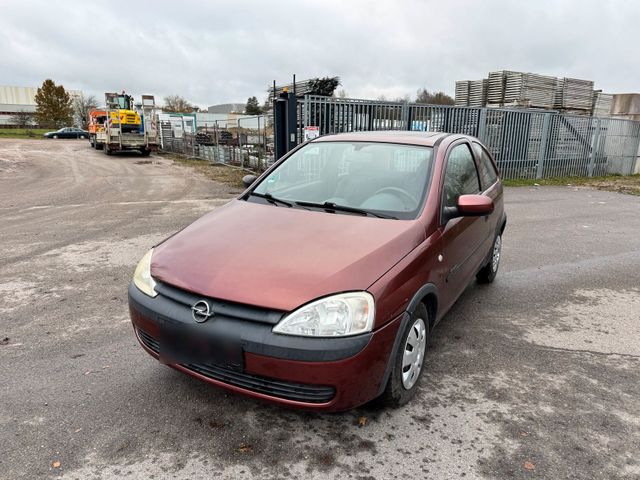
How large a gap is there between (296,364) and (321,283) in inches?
16.6

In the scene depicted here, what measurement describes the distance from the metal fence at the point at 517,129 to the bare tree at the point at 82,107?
71788mm

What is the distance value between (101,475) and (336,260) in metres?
1.60

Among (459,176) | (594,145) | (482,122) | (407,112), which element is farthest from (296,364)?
(594,145)

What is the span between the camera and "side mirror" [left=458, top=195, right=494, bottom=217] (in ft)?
10.4

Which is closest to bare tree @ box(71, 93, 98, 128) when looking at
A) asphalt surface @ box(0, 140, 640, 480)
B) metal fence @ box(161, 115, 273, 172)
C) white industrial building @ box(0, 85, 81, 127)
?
white industrial building @ box(0, 85, 81, 127)

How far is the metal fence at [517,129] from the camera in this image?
11820 millimetres

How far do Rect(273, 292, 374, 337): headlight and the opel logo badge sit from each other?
37 centimetres

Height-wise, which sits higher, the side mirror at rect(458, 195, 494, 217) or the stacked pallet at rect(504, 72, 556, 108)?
the stacked pallet at rect(504, 72, 556, 108)

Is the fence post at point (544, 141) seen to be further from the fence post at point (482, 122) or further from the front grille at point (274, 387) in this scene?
the front grille at point (274, 387)

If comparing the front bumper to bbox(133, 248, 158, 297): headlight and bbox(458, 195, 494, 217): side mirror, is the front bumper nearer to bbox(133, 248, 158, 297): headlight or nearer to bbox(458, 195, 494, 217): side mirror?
bbox(133, 248, 158, 297): headlight

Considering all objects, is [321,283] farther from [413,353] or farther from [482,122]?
[482,122]

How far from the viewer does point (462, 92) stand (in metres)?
17.8

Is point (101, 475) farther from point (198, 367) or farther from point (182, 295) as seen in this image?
point (182, 295)

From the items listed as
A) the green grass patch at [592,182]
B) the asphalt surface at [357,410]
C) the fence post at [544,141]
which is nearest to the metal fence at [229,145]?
the green grass patch at [592,182]
